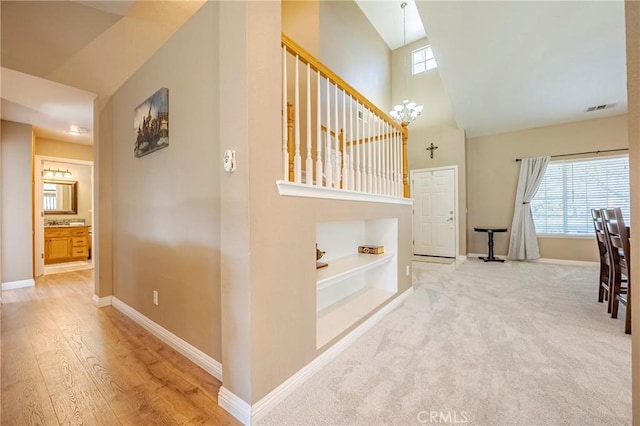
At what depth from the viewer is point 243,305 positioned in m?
1.28

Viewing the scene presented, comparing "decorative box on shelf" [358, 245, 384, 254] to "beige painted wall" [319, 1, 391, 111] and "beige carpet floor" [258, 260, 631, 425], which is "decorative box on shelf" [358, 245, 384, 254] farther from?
"beige painted wall" [319, 1, 391, 111]

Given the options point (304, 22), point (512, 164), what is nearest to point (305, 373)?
point (304, 22)

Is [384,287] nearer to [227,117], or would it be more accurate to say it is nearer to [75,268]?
[227,117]

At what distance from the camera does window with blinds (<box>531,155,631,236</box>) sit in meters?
4.56

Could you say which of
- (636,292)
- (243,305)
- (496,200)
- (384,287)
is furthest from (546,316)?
(496,200)

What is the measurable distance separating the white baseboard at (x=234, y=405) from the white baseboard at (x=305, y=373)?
2 centimetres

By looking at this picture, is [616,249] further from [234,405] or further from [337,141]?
[234,405]

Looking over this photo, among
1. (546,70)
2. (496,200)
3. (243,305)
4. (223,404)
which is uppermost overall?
(546,70)

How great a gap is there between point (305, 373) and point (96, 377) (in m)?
1.32

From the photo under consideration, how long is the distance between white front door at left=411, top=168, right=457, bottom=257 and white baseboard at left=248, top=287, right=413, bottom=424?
3.86m

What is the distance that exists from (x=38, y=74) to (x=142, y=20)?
121 cm

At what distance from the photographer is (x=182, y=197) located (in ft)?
6.14

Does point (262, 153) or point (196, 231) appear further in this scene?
point (196, 231)

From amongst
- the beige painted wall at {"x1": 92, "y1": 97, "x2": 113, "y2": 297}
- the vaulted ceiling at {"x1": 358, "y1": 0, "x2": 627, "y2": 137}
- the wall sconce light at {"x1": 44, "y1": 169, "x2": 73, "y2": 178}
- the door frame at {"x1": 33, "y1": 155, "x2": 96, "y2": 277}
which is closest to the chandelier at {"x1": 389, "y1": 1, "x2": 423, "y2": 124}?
the vaulted ceiling at {"x1": 358, "y1": 0, "x2": 627, "y2": 137}
